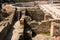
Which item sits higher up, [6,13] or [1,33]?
[1,33]

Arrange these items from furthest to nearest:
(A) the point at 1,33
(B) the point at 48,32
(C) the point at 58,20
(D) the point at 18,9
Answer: (D) the point at 18,9 < (B) the point at 48,32 < (C) the point at 58,20 < (A) the point at 1,33

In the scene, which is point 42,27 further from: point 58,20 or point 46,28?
point 58,20

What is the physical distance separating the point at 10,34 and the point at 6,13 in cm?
842

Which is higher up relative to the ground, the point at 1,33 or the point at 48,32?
the point at 1,33

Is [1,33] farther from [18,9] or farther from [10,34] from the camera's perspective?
[18,9]

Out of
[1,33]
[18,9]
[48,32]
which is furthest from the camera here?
[18,9]

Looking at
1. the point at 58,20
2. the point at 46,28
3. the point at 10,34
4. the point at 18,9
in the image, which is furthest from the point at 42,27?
the point at 18,9

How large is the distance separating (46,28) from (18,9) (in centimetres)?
758

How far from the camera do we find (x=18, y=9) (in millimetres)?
21594

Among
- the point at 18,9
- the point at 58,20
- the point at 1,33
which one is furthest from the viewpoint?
the point at 18,9

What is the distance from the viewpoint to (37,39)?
12.6m

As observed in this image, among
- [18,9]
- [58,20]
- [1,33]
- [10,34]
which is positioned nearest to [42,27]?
[58,20]

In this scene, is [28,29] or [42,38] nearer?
[42,38]

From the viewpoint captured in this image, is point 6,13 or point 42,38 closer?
point 42,38
